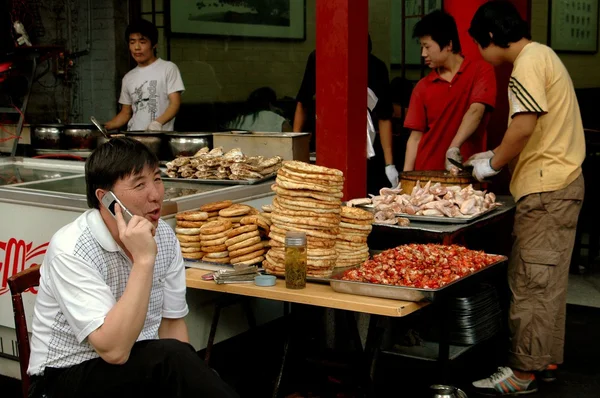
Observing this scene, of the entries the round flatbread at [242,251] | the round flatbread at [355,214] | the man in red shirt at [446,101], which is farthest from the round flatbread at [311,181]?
the man in red shirt at [446,101]

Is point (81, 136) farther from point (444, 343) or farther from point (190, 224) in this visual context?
point (444, 343)

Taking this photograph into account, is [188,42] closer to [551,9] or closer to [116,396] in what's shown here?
[551,9]

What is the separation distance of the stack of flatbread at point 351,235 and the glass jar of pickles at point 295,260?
15.0 inches

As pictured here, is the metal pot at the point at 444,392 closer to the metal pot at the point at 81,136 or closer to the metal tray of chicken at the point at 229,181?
the metal tray of chicken at the point at 229,181

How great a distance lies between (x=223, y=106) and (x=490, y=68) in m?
4.47

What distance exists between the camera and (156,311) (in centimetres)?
314

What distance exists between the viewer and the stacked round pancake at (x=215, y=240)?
4.28 m

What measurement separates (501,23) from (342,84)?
95 cm

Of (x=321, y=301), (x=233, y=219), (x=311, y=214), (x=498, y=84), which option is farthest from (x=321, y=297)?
(x=498, y=84)

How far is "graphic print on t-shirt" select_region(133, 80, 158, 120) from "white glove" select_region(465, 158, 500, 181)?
3.05 m

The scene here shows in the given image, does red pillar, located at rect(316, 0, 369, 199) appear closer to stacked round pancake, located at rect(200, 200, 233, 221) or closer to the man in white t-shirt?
stacked round pancake, located at rect(200, 200, 233, 221)

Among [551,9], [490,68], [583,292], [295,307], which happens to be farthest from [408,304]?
[551,9]

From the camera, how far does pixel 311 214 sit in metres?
4.00

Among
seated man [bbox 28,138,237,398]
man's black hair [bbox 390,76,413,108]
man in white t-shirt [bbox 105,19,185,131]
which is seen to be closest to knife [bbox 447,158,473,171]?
man's black hair [bbox 390,76,413,108]
